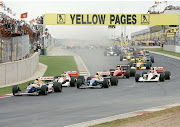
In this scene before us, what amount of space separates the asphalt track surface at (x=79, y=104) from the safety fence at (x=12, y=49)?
4.65 m

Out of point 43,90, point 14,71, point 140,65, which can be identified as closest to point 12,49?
point 14,71

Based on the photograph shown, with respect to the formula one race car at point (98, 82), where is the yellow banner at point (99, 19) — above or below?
above

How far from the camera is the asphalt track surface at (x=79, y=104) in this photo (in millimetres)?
10750

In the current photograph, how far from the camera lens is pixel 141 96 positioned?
16.1 meters

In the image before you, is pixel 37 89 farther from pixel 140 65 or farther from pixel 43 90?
pixel 140 65

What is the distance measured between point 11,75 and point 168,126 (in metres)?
14.6

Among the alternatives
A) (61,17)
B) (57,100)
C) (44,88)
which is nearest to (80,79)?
(44,88)

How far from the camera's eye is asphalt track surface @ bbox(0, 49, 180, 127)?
10750mm

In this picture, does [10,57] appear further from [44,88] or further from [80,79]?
[44,88]

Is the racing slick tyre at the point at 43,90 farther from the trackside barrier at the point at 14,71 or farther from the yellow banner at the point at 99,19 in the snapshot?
the yellow banner at the point at 99,19

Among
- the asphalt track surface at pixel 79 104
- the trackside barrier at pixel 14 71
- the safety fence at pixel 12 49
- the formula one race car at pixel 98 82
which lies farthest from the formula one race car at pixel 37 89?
the safety fence at pixel 12 49

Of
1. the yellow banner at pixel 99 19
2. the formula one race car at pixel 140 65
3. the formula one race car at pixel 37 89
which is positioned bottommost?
the formula one race car at pixel 37 89

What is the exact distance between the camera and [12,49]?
22.4 meters

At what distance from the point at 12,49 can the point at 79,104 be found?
9.89m
